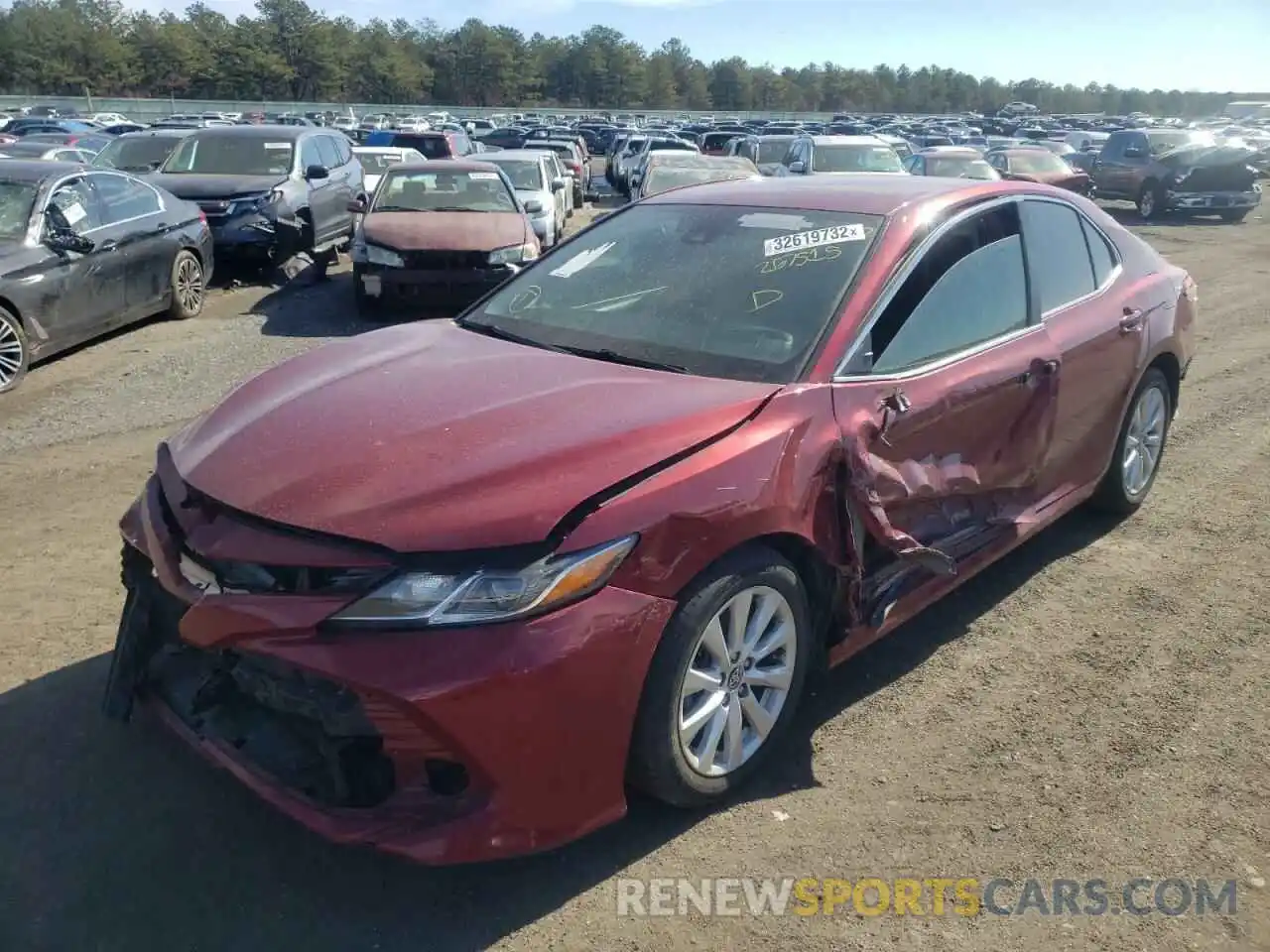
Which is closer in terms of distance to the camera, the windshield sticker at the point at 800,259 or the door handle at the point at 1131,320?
the windshield sticker at the point at 800,259

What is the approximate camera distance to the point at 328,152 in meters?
13.9

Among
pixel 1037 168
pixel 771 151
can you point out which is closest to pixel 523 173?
pixel 1037 168

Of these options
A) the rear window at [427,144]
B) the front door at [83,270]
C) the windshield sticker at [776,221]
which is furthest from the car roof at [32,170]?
the rear window at [427,144]

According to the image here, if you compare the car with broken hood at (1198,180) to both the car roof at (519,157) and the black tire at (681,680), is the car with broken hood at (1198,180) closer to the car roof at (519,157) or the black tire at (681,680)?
the car roof at (519,157)

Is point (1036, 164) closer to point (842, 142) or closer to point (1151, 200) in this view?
point (842, 142)

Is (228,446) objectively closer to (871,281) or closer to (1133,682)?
(871,281)

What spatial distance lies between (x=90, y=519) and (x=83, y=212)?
15.6 feet

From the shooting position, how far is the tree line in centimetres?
7588

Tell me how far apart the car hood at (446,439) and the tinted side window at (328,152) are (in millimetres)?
11012

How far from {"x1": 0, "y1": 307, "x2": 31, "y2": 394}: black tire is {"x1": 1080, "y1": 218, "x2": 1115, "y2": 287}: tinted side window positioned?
718 centimetres

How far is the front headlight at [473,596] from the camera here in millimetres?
2463

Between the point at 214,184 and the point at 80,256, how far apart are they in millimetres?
3928

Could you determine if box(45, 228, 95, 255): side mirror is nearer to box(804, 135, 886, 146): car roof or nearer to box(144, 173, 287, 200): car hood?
box(144, 173, 287, 200): car hood

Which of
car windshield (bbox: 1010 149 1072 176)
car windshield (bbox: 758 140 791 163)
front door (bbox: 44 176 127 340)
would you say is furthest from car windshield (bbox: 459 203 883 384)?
car windshield (bbox: 758 140 791 163)
